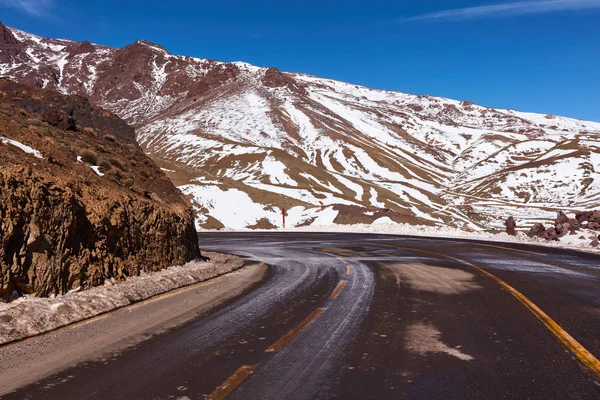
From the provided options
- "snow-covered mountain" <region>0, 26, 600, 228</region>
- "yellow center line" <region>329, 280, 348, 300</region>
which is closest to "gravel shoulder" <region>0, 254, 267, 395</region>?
"yellow center line" <region>329, 280, 348, 300</region>

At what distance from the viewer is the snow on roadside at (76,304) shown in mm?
6488

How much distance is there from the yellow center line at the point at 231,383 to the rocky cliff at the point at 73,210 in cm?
456

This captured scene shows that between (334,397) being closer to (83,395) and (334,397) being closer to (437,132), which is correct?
(83,395)

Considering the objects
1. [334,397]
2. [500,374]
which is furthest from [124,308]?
[500,374]

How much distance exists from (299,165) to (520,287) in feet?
290

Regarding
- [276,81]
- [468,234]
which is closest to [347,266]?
[468,234]

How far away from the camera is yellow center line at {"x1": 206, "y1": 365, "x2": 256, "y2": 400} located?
4.26 metres

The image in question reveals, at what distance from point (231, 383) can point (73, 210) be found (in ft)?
19.6

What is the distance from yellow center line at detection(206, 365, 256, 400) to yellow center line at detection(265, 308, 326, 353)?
0.66m

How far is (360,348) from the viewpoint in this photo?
5.66m

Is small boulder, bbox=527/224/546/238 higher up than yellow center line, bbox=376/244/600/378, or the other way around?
small boulder, bbox=527/224/546/238

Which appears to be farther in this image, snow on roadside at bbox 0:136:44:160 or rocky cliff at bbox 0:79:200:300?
snow on roadside at bbox 0:136:44:160

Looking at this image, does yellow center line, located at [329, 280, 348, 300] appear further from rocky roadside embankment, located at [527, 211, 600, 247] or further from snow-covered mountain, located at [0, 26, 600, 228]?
snow-covered mountain, located at [0, 26, 600, 228]

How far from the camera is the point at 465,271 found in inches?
503
